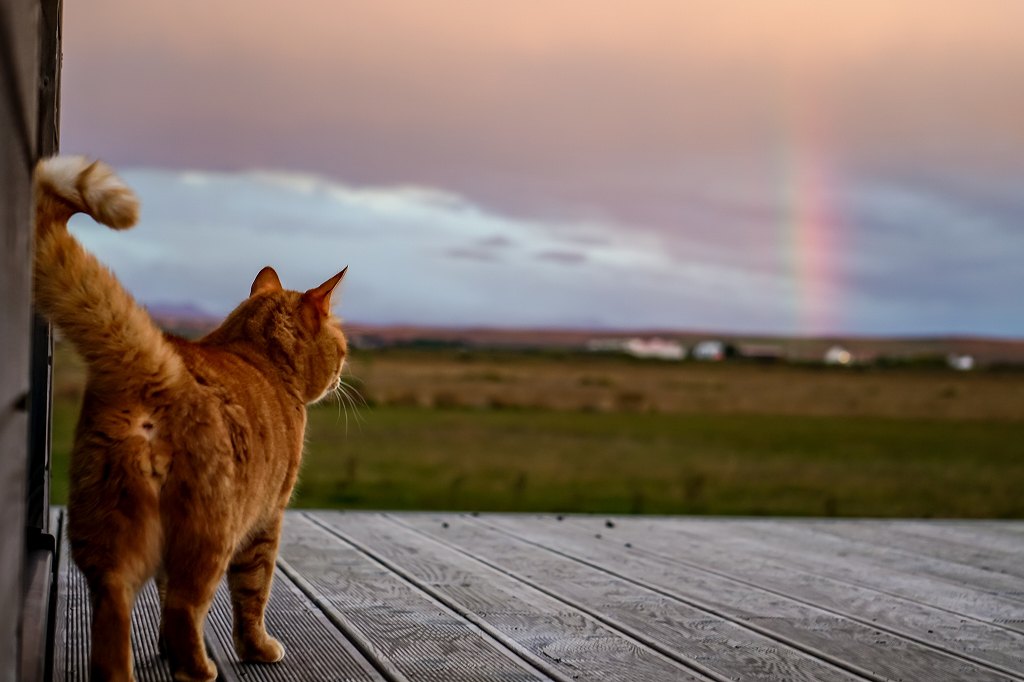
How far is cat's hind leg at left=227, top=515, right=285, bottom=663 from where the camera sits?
2521mm

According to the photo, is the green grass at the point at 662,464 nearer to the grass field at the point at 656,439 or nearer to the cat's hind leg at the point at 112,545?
the grass field at the point at 656,439

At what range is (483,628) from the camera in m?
2.92

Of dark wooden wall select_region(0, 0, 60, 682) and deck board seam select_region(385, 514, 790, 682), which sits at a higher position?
dark wooden wall select_region(0, 0, 60, 682)

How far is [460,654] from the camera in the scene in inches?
104

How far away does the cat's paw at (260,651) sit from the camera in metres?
2.52

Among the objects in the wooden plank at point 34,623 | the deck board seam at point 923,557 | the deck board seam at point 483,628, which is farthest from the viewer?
the deck board seam at point 923,557

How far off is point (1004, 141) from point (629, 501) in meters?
13.6

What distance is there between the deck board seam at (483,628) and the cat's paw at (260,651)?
1.87 ft

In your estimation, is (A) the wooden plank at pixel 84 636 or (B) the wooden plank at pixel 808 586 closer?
(A) the wooden plank at pixel 84 636

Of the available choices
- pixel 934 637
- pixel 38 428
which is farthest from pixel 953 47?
pixel 38 428

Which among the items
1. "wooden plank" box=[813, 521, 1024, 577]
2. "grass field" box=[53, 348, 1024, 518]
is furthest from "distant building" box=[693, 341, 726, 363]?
"wooden plank" box=[813, 521, 1024, 577]

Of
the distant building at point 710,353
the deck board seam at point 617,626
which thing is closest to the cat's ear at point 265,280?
the deck board seam at point 617,626

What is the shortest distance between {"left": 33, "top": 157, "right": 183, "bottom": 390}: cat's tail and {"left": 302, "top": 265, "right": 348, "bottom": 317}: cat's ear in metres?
0.65

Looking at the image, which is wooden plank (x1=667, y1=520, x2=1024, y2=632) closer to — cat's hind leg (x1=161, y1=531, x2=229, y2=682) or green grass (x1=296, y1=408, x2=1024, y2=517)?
cat's hind leg (x1=161, y1=531, x2=229, y2=682)
